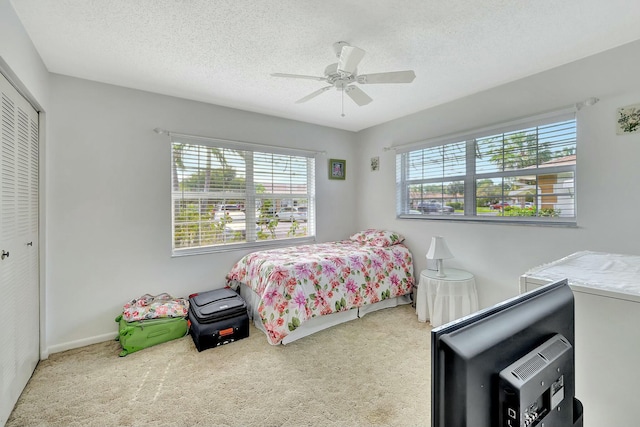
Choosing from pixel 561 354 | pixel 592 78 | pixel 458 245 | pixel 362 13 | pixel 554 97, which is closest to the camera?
pixel 561 354

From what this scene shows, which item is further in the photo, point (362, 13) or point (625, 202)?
point (625, 202)

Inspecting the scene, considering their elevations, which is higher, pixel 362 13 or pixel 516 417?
pixel 362 13

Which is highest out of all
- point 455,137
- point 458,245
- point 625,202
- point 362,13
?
point 362,13

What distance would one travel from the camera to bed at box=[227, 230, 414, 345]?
2441 mm

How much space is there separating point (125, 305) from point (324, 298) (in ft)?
6.12

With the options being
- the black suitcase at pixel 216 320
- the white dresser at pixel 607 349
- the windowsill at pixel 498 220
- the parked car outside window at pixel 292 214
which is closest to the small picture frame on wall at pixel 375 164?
the windowsill at pixel 498 220

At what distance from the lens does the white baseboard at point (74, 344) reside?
2271 millimetres

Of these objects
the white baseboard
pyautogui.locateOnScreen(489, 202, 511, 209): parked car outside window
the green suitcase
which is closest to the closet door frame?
the white baseboard

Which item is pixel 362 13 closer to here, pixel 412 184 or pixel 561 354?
pixel 561 354

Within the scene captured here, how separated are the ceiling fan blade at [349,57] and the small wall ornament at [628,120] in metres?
2.01

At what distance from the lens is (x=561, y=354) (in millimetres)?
593

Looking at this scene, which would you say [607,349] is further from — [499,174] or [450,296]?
[499,174]

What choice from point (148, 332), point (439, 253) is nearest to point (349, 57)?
point (439, 253)

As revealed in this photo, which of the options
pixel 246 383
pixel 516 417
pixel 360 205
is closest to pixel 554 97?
pixel 360 205
